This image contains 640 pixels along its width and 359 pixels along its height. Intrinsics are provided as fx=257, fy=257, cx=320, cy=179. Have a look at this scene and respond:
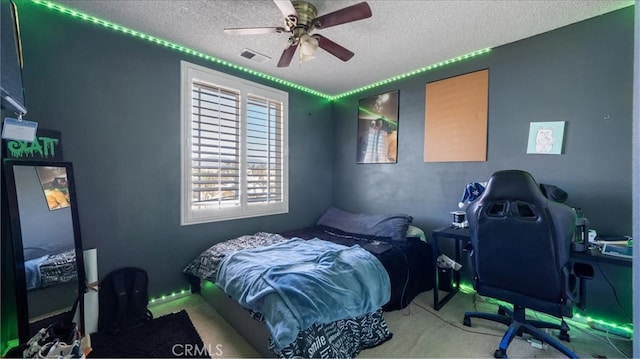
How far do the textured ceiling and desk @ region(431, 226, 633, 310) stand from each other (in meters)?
1.76

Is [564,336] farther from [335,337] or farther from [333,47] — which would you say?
[333,47]

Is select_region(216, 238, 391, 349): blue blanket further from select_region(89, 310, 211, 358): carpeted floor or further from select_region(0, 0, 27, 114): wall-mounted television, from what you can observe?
select_region(0, 0, 27, 114): wall-mounted television

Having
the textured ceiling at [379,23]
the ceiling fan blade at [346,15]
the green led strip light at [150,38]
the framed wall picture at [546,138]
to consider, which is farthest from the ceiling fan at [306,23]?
the framed wall picture at [546,138]

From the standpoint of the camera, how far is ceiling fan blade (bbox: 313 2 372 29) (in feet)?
5.26

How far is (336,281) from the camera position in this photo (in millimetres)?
1785

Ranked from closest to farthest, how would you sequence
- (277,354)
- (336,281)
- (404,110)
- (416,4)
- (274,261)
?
(277,354)
(336,281)
(416,4)
(274,261)
(404,110)

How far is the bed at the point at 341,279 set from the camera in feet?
5.26

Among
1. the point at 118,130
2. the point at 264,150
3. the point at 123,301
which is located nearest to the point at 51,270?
the point at 123,301

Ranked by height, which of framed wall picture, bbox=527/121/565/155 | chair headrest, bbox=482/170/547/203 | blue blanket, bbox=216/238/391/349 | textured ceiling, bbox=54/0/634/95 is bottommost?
blue blanket, bbox=216/238/391/349

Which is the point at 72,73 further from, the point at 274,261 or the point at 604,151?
the point at 604,151

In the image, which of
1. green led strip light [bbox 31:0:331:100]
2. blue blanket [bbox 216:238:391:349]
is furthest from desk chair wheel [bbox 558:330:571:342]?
green led strip light [bbox 31:0:331:100]

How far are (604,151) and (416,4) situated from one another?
190cm

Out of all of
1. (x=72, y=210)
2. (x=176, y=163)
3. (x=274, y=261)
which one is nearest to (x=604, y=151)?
(x=274, y=261)

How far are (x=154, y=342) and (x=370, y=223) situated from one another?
2321 mm
